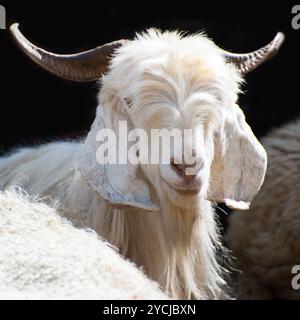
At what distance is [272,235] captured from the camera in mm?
7535

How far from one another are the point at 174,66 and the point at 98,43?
132 inches

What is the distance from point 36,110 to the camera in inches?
360

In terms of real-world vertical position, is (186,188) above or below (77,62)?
below

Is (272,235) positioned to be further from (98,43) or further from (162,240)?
(98,43)

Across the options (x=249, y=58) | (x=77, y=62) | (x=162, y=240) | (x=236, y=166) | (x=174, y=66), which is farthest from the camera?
(x=249, y=58)

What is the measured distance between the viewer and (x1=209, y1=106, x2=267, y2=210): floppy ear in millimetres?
5984

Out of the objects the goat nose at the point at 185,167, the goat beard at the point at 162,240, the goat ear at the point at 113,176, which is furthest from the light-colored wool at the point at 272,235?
the goat nose at the point at 185,167

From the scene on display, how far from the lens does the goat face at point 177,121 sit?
18.2 feet

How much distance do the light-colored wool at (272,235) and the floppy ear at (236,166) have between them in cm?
137

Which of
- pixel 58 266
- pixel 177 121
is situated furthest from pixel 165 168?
pixel 58 266

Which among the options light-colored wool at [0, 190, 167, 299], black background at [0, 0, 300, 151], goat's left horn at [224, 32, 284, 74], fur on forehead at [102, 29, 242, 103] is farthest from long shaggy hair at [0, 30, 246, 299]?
black background at [0, 0, 300, 151]
